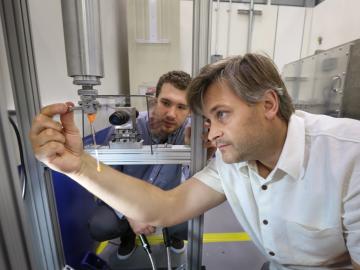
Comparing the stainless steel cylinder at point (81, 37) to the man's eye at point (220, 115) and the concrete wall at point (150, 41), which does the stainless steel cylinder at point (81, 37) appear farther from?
the concrete wall at point (150, 41)

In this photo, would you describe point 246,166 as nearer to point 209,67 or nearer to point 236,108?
point 236,108

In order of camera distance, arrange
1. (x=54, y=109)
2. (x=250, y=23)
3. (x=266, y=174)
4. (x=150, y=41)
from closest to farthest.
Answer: (x=54, y=109) → (x=266, y=174) → (x=150, y=41) → (x=250, y=23)

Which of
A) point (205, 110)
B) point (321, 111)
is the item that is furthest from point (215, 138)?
point (321, 111)

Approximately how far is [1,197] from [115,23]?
202 cm

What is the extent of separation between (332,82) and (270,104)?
1.39 m

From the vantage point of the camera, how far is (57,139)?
53 centimetres

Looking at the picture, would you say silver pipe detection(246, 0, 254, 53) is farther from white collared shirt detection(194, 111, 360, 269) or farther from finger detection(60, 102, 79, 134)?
finger detection(60, 102, 79, 134)

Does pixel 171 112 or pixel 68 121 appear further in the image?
pixel 171 112

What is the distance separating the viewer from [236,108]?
2.15ft

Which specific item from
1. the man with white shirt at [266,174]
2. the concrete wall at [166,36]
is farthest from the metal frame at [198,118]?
the concrete wall at [166,36]

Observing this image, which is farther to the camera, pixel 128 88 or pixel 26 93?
pixel 128 88

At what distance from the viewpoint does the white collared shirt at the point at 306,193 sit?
23.2 inches

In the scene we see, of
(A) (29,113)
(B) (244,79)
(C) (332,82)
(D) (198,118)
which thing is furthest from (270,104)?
(C) (332,82)

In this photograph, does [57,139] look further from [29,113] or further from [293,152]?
[293,152]
